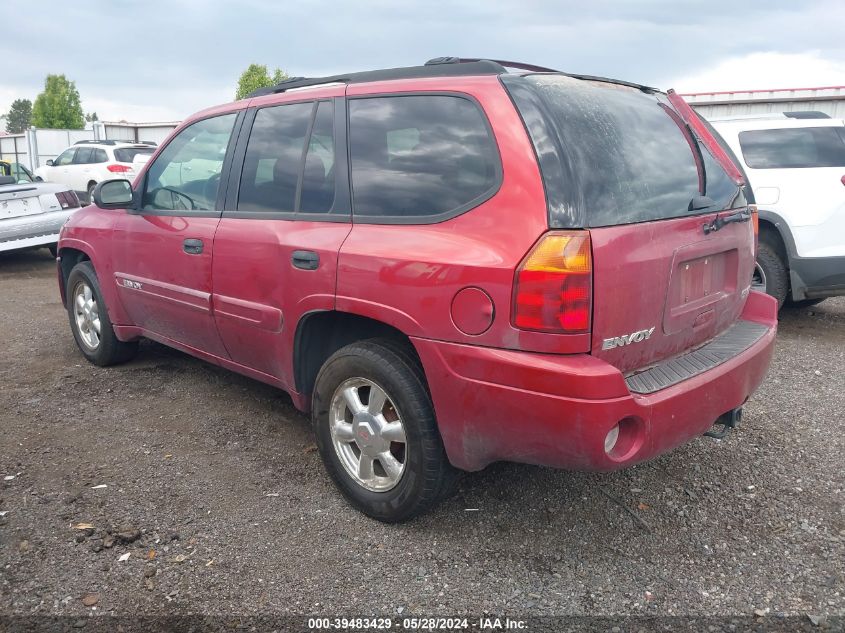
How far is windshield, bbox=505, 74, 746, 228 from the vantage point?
2420 mm

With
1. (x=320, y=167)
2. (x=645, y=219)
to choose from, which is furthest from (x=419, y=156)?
(x=645, y=219)

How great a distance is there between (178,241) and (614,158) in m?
2.41

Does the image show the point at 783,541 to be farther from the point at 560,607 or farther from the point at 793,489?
the point at 560,607

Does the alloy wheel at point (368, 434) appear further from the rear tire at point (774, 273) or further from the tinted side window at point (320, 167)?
the rear tire at point (774, 273)

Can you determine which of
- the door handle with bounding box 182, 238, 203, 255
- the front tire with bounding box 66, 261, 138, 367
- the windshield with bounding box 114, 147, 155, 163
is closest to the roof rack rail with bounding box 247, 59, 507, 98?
the door handle with bounding box 182, 238, 203, 255

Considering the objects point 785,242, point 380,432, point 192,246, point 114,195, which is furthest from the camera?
point 785,242

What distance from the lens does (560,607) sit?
2455 millimetres

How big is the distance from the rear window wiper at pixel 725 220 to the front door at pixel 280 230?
4.84ft

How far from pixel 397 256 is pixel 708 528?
5.75ft

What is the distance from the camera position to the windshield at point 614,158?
2.42 metres

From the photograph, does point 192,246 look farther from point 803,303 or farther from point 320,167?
point 803,303

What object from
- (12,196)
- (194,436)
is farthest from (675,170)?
(12,196)

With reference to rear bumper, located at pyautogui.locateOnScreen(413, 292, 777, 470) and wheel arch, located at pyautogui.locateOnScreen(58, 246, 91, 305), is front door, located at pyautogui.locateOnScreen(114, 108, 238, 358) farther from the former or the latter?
rear bumper, located at pyautogui.locateOnScreen(413, 292, 777, 470)

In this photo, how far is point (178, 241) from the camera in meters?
3.84
